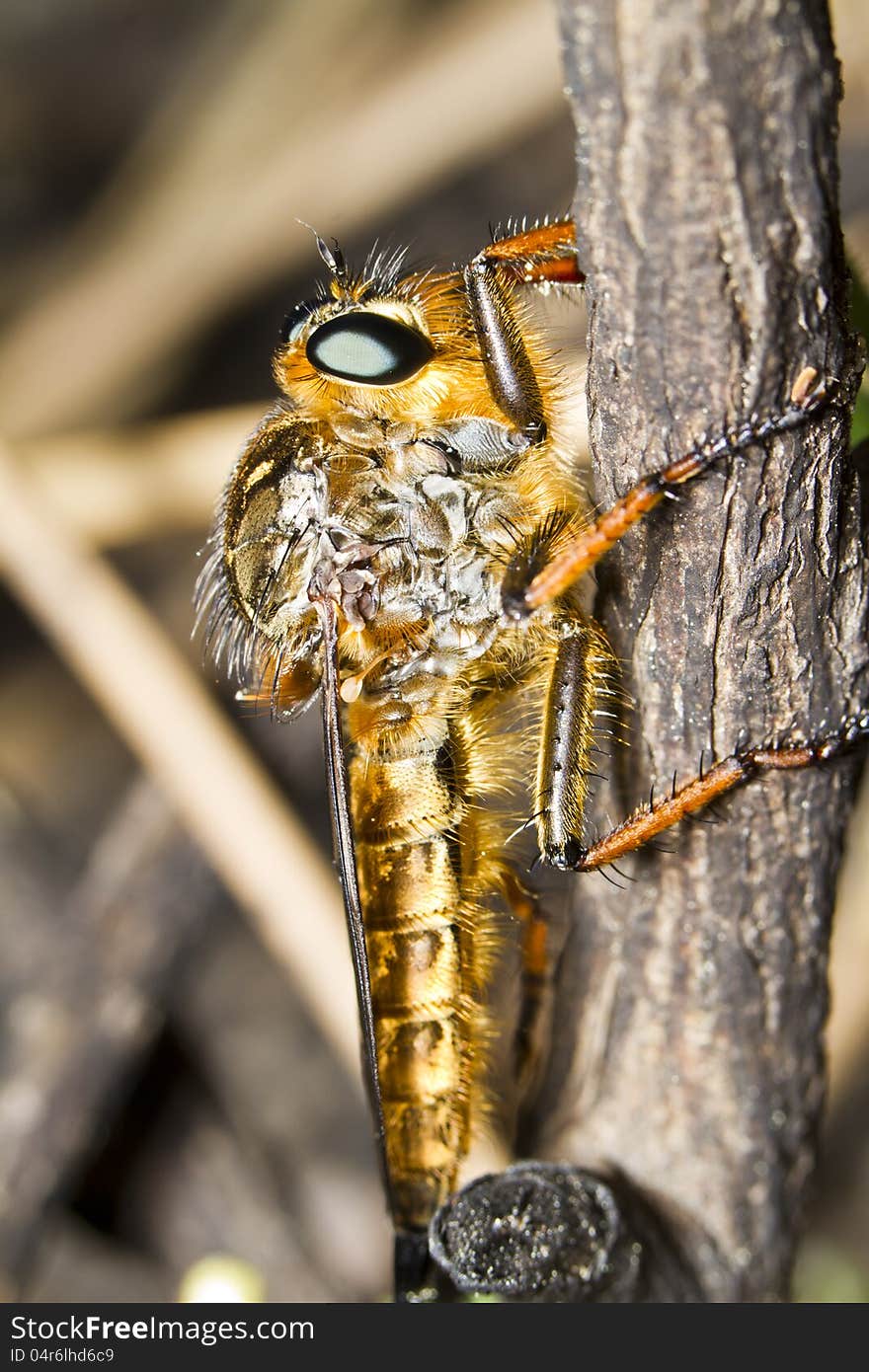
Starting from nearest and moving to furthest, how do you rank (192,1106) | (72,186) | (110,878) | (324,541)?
(324,541) → (110,878) → (192,1106) → (72,186)

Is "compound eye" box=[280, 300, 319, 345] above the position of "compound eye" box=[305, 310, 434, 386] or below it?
above

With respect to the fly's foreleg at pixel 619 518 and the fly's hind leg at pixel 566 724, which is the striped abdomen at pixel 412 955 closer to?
the fly's hind leg at pixel 566 724

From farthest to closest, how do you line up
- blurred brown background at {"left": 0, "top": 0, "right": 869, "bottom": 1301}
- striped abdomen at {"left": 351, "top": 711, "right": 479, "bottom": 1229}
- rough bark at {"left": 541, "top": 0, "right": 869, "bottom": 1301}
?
blurred brown background at {"left": 0, "top": 0, "right": 869, "bottom": 1301}
striped abdomen at {"left": 351, "top": 711, "right": 479, "bottom": 1229}
rough bark at {"left": 541, "top": 0, "right": 869, "bottom": 1301}

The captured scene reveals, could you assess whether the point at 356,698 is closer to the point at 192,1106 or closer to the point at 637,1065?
the point at 637,1065

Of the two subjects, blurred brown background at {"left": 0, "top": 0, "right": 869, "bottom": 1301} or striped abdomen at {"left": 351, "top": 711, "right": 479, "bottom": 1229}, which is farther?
blurred brown background at {"left": 0, "top": 0, "right": 869, "bottom": 1301}

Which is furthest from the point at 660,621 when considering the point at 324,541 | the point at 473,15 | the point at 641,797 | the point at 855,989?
the point at 473,15

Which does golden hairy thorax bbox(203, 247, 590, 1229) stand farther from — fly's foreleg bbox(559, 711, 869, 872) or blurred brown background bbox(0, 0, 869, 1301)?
blurred brown background bbox(0, 0, 869, 1301)

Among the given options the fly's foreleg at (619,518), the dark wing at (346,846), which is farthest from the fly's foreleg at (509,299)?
the dark wing at (346,846)

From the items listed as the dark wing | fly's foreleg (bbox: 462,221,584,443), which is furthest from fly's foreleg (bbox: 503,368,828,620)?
the dark wing

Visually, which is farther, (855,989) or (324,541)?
(855,989)
